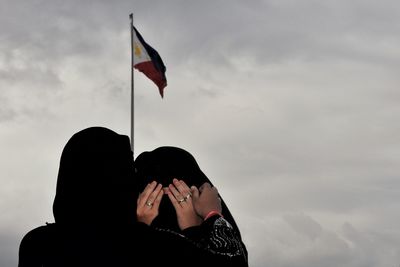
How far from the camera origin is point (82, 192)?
541 centimetres

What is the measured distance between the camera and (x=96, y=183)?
542 centimetres

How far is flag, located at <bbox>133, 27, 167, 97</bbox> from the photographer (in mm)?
25562

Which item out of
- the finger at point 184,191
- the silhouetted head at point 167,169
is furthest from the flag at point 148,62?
the finger at point 184,191

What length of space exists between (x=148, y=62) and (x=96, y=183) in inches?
810

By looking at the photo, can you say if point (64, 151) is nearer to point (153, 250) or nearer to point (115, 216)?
point (115, 216)

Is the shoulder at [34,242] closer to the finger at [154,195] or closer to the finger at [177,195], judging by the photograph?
the finger at [154,195]

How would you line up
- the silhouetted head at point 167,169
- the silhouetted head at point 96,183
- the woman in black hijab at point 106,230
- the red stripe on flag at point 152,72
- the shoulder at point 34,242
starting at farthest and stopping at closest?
the red stripe on flag at point 152,72, the silhouetted head at point 167,169, the shoulder at point 34,242, the silhouetted head at point 96,183, the woman in black hijab at point 106,230

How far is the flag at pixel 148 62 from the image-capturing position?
2556 centimetres

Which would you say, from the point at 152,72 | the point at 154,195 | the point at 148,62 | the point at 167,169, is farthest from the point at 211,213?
the point at 148,62

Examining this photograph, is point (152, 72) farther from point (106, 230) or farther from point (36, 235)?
point (106, 230)

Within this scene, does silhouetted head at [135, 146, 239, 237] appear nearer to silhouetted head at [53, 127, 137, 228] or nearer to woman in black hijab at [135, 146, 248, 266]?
woman in black hijab at [135, 146, 248, 266]

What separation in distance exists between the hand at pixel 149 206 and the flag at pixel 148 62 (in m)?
19.8

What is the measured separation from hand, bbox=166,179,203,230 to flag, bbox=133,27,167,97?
19812mm

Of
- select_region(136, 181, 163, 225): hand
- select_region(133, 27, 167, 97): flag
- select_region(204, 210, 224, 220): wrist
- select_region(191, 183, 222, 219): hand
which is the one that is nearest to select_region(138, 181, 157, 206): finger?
select_region(136, 181, 163, 225): hand
